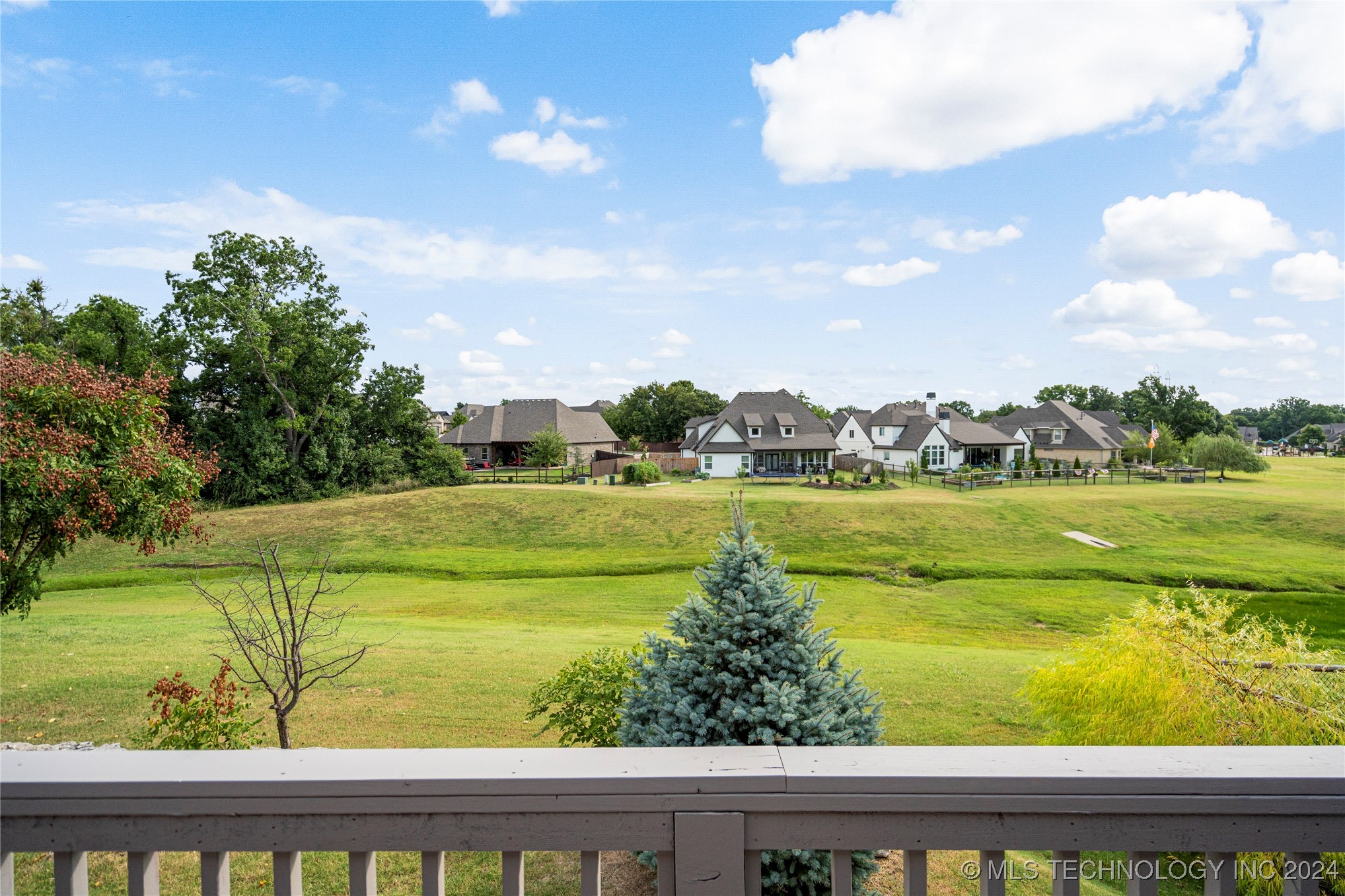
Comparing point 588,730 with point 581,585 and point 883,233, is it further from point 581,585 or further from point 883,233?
point 883,233

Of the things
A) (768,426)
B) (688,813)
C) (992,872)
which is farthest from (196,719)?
(768,426)

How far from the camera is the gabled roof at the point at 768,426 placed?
147ft

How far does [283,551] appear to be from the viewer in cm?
2364

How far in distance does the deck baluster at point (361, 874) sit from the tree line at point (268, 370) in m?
34.5

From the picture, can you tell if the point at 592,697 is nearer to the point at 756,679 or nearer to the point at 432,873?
the point at 756,679

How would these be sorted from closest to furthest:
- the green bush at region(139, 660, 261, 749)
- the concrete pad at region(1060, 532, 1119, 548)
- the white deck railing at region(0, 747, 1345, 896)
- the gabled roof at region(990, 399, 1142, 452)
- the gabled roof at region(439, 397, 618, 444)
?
A: 1. the white deck railing at region(0, 747, 1345, 896)
2. the green bush at region(139, 660, 261, 749)
3. the concrete pad at region(1060, 532, 1119, 548)
4. the gabled roof at region(439, 397, 618, 444)
5. the gabled roof at region(990, 399, 1142, 452)

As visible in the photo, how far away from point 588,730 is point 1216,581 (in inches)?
800

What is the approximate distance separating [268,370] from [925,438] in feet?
134

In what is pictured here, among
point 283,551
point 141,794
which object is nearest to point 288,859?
point 141,794

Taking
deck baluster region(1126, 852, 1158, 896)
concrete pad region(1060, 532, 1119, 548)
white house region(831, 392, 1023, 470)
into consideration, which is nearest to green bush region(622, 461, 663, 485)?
white house region(831, 392, 1023, 470)

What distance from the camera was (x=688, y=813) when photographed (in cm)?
127

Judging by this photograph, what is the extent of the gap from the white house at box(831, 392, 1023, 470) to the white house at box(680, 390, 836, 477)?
310 centimetres

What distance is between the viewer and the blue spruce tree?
2.72 metres

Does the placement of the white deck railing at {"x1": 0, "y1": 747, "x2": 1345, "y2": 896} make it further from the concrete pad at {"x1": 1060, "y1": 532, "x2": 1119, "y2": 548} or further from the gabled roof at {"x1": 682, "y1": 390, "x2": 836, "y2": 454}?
the gabled roof at {"x1": 682, "y1": 390, "x2": 836, "y2": 454}
